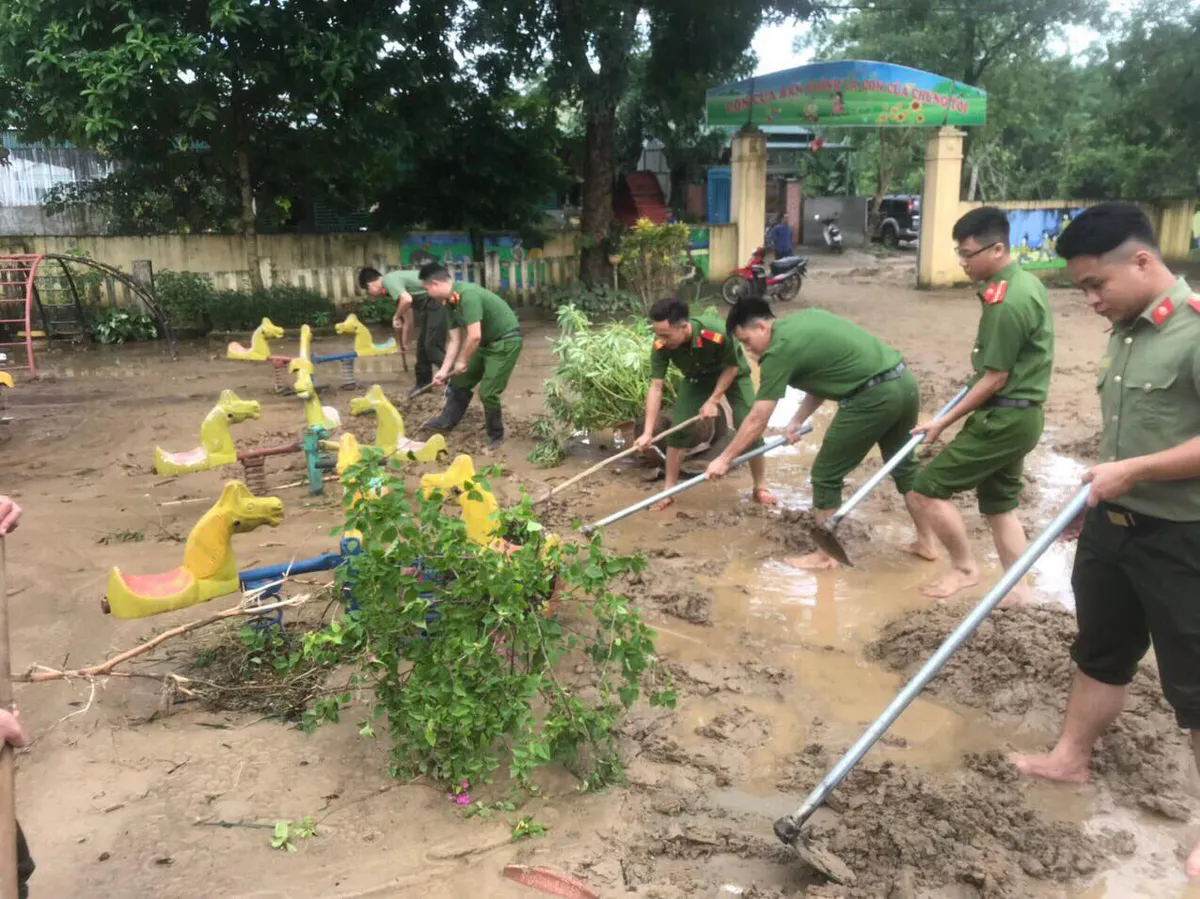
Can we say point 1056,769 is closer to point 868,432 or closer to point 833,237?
point 868,432

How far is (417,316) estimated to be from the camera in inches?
363

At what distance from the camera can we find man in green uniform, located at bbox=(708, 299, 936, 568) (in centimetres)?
457

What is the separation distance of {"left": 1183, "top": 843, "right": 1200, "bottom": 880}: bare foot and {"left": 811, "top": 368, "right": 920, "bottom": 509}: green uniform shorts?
7.86ft

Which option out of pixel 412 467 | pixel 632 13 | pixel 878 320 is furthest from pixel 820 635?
pixel 632 13

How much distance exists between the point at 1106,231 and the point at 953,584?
2347mm

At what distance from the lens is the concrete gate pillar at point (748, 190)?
1489 centimetres

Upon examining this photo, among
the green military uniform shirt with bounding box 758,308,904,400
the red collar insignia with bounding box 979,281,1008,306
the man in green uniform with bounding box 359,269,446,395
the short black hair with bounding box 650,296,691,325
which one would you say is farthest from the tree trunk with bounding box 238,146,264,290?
the red collar insignia with bounding box 979,281,1008,306

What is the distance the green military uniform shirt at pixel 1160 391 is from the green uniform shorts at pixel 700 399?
3.25 meters

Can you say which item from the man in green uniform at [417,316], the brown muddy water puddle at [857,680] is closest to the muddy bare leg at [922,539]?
the brown muddy water puddle at [857,680]

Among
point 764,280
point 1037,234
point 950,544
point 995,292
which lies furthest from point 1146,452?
point 1037,234

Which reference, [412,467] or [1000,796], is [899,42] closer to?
[412,467]

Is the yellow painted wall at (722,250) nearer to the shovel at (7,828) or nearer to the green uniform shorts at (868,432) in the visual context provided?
the green uniform shorts at (868,432)

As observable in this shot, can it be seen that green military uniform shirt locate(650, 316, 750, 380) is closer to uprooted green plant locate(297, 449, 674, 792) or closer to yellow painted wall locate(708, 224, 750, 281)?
uprooted green plant locate(297, 449, 674, 792)

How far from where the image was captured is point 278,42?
11055mm
